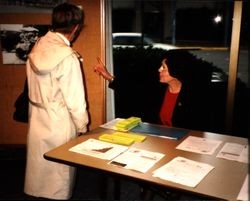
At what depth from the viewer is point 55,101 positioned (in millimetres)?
2113

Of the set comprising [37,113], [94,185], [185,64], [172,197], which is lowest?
[94,185]

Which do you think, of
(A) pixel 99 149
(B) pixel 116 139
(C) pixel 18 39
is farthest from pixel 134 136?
(C) pixel 18 39

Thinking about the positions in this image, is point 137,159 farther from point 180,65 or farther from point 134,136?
point 180,65

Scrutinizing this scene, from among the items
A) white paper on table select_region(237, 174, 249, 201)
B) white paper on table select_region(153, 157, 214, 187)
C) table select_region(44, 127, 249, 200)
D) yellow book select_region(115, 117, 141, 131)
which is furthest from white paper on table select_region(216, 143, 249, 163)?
yellow book select_region(115, 117, 141, 131)

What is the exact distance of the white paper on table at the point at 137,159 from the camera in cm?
161

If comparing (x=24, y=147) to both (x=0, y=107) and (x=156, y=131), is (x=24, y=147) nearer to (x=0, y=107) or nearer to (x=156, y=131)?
(x=0, y=107)

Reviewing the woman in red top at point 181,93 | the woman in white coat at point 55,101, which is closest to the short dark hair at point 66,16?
the woman in white coat at point 55,101

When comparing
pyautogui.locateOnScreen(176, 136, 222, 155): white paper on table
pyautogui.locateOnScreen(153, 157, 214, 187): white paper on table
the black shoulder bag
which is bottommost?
pyautogui.locateOnScreen(176, 136, 222, 155): white paper on table

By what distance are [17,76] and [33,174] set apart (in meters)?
1.49

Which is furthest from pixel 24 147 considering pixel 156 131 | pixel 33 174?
pixel 156 131

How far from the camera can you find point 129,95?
14.8ft

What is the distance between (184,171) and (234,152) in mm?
447

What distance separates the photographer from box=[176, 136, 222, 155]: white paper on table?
185 cm

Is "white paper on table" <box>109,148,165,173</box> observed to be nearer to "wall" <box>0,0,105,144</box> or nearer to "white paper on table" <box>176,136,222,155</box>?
"white paper on table" <box>176,136,222,155</box>
